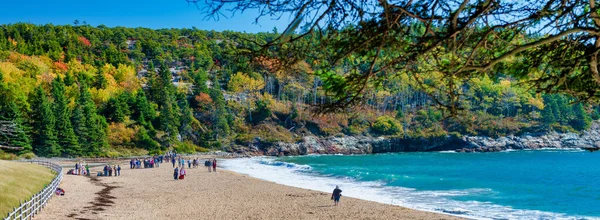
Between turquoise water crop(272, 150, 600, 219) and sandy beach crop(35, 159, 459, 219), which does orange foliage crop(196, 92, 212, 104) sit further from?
sandy beach crop(35, 159, 459, 219)

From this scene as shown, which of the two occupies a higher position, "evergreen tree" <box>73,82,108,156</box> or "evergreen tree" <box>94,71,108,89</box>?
"evergreen tree" <box>94,71,108,89</box>

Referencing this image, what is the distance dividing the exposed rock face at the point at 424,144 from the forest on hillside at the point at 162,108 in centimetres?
143

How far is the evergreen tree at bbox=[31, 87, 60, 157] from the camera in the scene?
167ft

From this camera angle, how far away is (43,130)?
5106cm

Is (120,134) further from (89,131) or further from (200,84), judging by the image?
(200,84)

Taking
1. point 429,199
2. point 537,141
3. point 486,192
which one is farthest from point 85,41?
point 429,199

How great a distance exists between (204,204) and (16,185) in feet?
26.6

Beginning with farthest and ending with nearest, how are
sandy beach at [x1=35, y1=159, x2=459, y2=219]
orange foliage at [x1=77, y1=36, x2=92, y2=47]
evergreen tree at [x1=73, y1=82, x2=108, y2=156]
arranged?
1. orange foliage at [x1=77, y1=36, x2=92, y2=47]
2. evergreen tree at [x1=73, y1=82, x2=108, y2=156]
3. sandy beach at [x1=35, y1=159, x2=459, y2=219]

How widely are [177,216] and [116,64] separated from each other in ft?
273

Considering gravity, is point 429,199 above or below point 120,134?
below

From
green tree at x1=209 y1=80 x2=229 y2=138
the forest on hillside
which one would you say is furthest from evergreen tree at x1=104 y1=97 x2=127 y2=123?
green tree at x1=209 y1=80 x2=229 y2=138

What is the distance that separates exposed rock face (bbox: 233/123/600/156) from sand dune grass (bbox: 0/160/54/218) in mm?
49120

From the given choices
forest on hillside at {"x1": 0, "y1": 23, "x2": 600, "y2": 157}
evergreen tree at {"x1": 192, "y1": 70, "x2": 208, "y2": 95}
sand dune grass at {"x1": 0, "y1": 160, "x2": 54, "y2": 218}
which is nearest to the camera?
sand dune grass at {"x1": 0, "y1": 160, "x2": 54, "y2": 218}

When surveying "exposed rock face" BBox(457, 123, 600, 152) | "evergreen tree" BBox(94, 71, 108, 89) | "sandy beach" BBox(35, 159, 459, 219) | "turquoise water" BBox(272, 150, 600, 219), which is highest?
"evergreen tree" BBox(94, 71, 108, 89)
